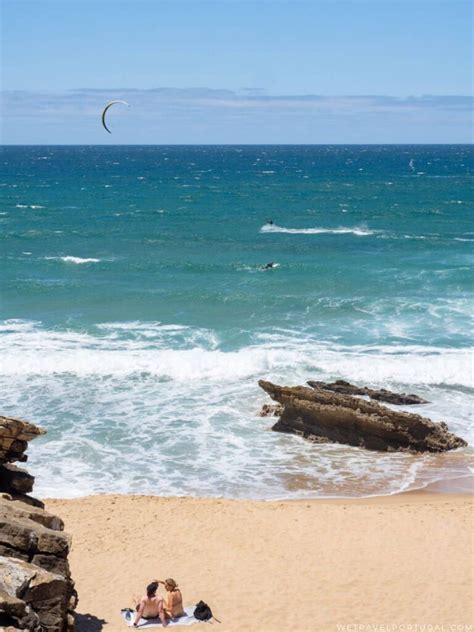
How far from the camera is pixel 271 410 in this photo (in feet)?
84.6

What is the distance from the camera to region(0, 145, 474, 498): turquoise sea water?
74.0 ft

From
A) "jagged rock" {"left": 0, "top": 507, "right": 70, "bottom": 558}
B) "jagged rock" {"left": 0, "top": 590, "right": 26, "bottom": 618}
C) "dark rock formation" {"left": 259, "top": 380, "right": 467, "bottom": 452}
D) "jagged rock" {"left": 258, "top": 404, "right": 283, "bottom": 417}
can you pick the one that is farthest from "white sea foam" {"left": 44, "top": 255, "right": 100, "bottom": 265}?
"jagged rock" {"left": 0, "top": 590, "right": 26, "bottom": 618}

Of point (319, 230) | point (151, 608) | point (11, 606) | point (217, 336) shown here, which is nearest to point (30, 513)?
point (151, 608)

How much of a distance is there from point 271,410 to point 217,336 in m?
9.00

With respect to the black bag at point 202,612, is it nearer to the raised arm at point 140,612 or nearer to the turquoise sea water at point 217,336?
the raised arm at point 140,612

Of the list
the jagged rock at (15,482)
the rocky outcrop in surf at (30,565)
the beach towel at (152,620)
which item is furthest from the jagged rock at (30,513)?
the beach towel at (152,620)

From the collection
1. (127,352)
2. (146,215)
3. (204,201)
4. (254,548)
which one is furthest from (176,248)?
(254,548)

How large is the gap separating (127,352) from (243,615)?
1812cm

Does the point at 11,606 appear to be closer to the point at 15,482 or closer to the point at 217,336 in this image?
the point at 15,482

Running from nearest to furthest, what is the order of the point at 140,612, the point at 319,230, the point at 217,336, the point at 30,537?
the point at 30,537
the point at 140,612
the point at 217,336
the point at 319,230

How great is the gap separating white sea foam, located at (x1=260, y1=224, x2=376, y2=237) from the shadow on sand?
48.8 metres

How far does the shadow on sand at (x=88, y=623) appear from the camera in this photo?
13.5m

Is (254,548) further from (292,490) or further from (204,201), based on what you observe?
(204,201)

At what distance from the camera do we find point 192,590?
15180 millimetres
